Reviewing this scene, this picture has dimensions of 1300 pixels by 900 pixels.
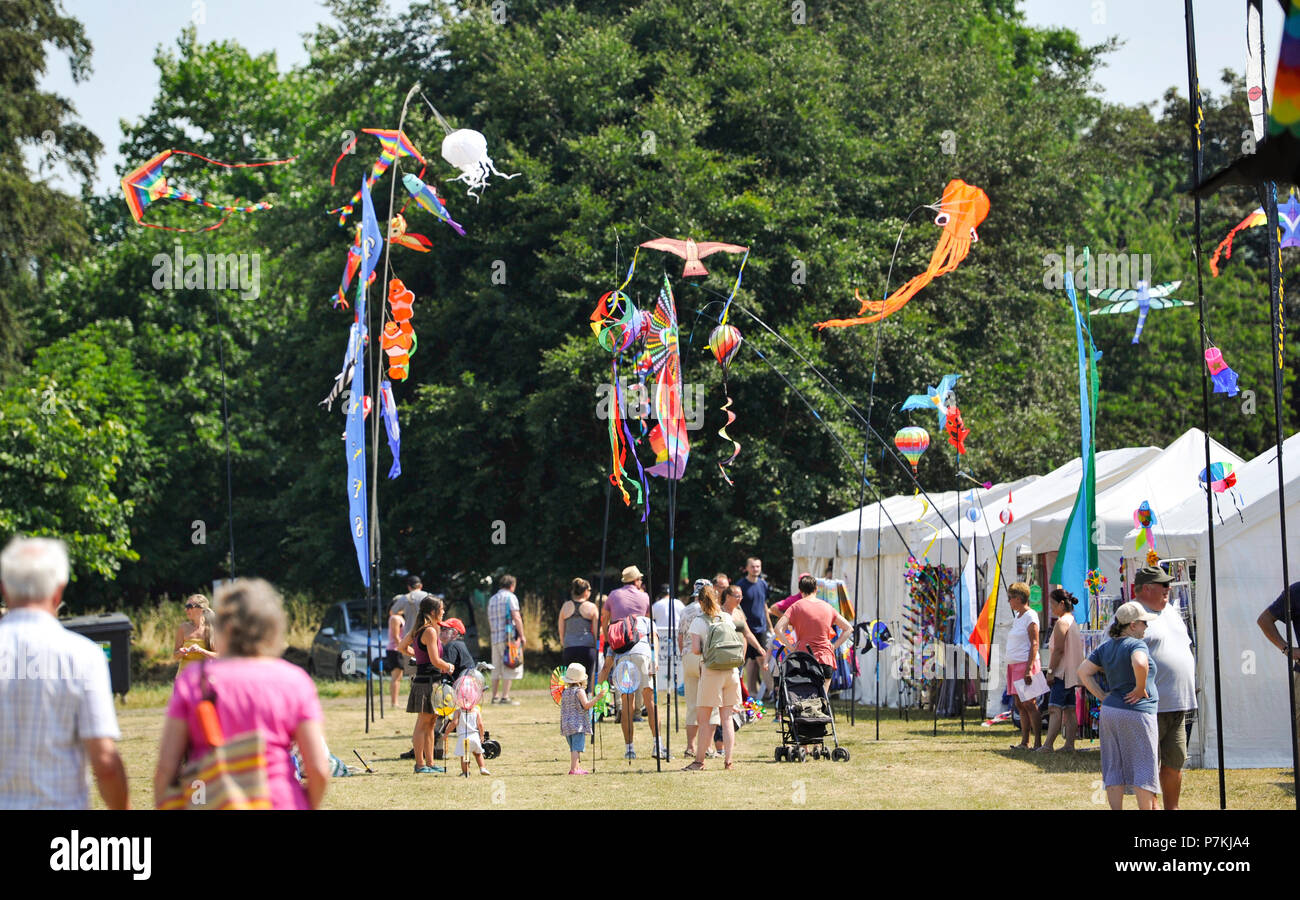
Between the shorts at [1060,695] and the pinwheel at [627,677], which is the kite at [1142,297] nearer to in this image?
the shorts at [1060,695]

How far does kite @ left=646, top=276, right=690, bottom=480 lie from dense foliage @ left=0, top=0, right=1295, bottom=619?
974 cm

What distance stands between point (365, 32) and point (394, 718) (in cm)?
1731

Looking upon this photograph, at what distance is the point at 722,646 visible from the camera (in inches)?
525

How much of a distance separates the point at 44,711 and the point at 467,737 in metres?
8.16

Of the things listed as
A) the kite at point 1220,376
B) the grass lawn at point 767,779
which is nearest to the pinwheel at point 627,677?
the grass lawn at point 767,779

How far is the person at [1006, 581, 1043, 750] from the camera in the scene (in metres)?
14.5

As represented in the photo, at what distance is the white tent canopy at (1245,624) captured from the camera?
12.8 meters

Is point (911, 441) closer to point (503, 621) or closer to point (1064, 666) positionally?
point (503, 621)

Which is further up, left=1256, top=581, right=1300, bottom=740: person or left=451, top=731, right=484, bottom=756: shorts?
left=1256, top=581, right=1300, bottom=740: person

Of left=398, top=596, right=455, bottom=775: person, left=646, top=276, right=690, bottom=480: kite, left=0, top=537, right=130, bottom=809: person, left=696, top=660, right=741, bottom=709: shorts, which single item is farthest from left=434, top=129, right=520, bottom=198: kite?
left=0, top=537, right=130, bottom=809: person

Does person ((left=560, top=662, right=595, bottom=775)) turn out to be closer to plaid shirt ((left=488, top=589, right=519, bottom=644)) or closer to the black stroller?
the black stroller

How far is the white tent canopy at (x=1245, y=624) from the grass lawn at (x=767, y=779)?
0.34m

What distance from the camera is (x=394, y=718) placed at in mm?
19703
